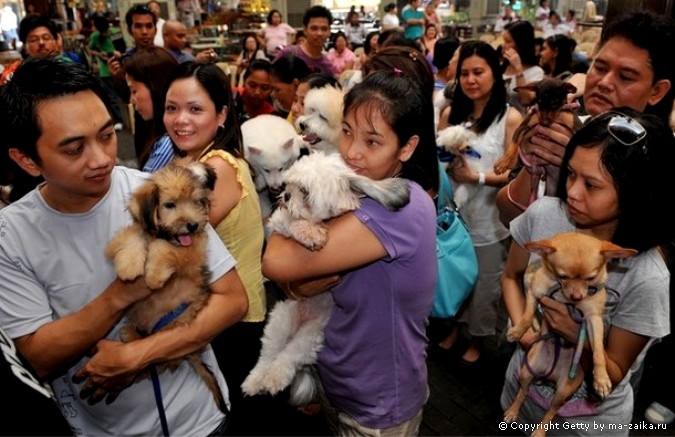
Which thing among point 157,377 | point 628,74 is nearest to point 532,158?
point 628,74

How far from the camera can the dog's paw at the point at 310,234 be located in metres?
1.56

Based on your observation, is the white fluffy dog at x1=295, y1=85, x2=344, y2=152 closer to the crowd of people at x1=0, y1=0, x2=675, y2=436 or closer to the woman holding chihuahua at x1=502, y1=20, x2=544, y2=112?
the crowd of people at x1=0, y1=0, x2=675, y2=436

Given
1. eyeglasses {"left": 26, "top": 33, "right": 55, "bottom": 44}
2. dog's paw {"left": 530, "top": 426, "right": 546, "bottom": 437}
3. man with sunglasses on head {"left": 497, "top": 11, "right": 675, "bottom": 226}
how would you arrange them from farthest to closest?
1. eyeglasses {"left": 26, "top": 33, "right": 55, "bottom": 44}
2. man with sunglasses on head {"left": 497, "top": 11, "right": 675, "bottom": 226}
3. dog's paw {"left": 530, "top": 426, "right": 546, "bottom": 437}

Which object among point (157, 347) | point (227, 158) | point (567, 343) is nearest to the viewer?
point (157, 347)

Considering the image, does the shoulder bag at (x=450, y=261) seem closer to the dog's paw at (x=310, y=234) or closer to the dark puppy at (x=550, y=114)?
the dark puppy at (x=550, y=114)

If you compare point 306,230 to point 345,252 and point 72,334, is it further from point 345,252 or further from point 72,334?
point 72,334

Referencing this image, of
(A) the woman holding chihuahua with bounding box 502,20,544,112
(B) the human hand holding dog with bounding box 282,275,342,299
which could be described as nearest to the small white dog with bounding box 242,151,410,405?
(B) the human hand holding dog with bounding box 282,275,342,299

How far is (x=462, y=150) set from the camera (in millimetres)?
3170

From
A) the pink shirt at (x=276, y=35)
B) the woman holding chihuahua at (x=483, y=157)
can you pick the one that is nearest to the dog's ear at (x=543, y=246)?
the woman holding chihuahua at (x=483, y=157)

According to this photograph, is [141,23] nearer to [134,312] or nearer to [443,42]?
[443,42]

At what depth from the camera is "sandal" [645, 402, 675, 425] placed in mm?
2998

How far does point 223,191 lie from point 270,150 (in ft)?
4.08

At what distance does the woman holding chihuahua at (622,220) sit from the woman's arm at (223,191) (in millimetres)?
1375

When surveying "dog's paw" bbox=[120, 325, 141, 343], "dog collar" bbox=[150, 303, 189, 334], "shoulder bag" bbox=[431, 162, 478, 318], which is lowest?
"shoulder bag" bbox=[431, 162, 478, 318]
